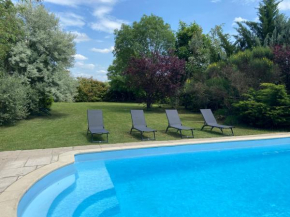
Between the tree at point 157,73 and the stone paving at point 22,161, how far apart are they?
10531mm

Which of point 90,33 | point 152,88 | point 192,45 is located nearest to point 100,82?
point 90,33

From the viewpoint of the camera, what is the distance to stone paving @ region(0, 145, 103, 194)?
4172 millimetres

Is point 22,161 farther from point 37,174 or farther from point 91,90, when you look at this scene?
point 91,90

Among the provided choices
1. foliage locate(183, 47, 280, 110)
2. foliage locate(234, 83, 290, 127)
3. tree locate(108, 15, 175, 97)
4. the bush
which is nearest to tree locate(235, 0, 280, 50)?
foliage locate(183, 47, 280, 110)

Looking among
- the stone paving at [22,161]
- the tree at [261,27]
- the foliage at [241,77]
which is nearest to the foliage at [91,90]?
the foliage at [241,77]

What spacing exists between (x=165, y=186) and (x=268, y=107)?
8372 millimetres

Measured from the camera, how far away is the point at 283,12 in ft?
61.1

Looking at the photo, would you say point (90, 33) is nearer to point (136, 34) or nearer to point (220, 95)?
point (136, 34)

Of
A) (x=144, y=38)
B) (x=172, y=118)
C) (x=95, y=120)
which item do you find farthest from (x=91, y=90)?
(x=95, y=120)

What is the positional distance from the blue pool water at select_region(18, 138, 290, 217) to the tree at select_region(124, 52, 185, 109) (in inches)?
376

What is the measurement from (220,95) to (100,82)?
889 inches

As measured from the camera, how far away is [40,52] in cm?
1302

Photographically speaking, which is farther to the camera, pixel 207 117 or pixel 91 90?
pixel 91 90

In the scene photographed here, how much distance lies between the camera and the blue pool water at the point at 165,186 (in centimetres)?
390
